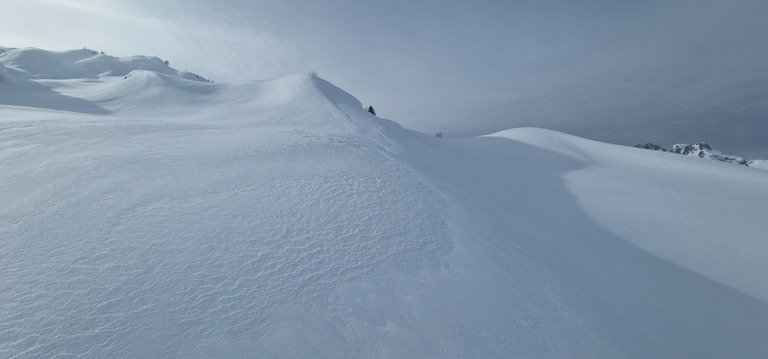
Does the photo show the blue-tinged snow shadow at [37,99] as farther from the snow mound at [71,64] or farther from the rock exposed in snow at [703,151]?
the rock exposed in snow at [703,151]

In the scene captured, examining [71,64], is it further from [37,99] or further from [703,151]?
[703,151]

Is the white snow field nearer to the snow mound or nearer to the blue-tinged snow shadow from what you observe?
the blue-tinged snow shadow

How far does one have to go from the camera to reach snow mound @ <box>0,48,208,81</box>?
36.8 metres

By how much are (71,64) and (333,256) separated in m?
60.0

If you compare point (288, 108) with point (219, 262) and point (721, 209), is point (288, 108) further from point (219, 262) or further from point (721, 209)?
point (721, 209)

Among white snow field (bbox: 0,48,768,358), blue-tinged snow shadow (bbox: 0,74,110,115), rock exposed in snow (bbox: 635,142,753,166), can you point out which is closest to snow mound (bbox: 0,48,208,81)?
blue-tinged snow shadow (bbox: 0,74,110,115)

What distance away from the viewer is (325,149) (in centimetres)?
576

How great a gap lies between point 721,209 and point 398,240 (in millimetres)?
7628

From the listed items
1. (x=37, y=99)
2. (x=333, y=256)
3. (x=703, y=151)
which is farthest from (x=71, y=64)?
(x=703, y=151)

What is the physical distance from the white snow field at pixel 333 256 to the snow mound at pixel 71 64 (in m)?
44.7

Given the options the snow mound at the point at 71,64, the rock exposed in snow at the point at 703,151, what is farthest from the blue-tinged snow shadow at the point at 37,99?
the rock exposed in snow at the point at 703,151

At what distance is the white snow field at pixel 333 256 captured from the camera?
2.21 metres

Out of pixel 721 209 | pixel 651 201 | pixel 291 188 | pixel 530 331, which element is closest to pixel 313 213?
pixel 291 188

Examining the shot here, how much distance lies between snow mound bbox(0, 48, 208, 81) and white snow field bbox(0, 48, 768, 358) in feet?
147
